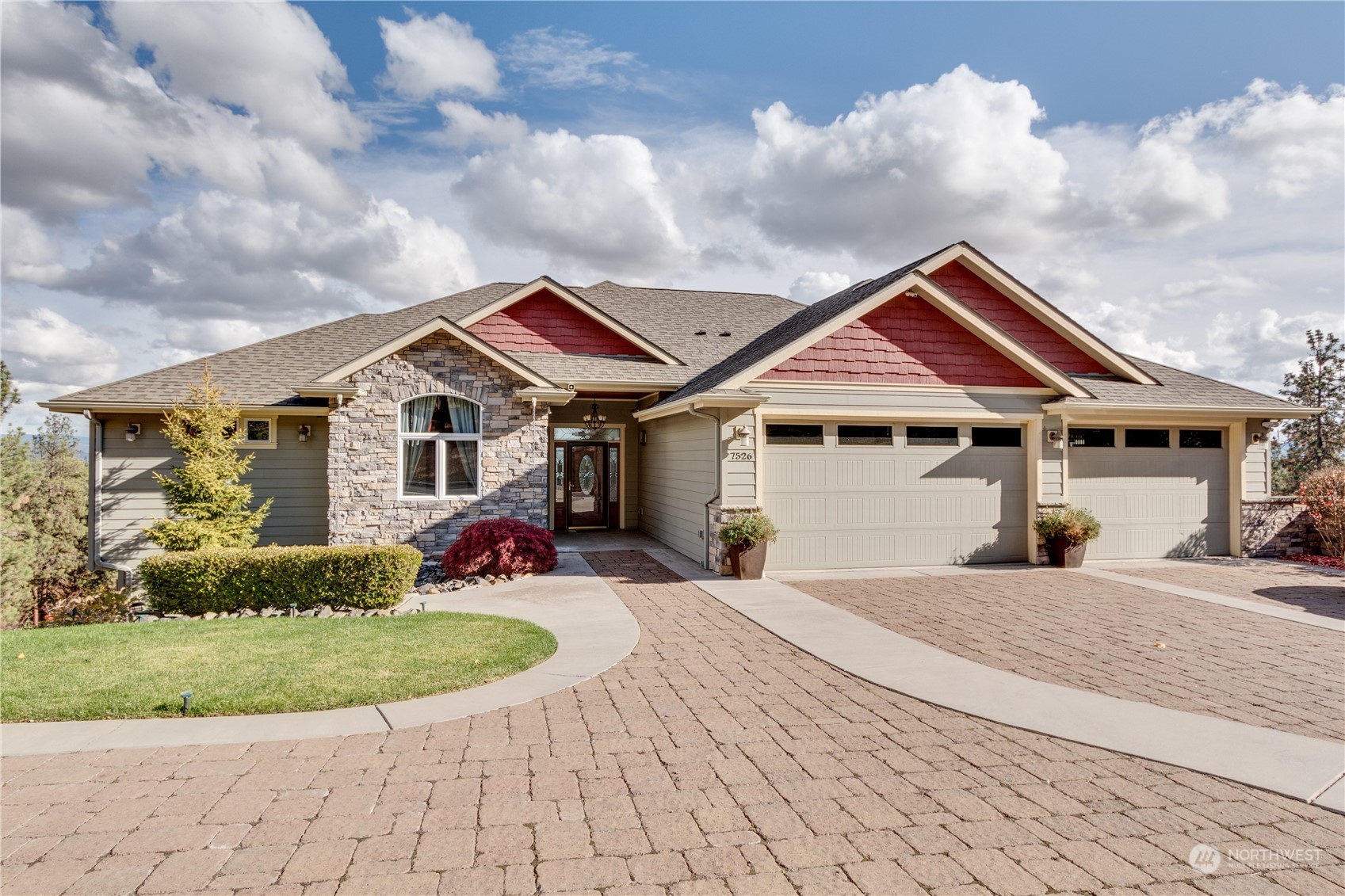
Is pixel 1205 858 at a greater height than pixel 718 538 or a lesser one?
lesser

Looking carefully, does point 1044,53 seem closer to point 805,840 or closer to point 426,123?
point 426,123

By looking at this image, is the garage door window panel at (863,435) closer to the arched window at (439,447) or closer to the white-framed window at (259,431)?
the arched window at (439,447)

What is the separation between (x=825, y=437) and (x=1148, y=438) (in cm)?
656

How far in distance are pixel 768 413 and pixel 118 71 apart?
426 inches

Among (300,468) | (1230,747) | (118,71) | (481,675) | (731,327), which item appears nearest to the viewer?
(1230,747)

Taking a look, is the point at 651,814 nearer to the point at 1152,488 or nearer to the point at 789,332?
the point at 789,332

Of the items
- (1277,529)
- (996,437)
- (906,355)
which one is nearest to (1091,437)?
(996,437)

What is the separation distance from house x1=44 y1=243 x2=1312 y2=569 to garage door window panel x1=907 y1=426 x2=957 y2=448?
1.1 inches

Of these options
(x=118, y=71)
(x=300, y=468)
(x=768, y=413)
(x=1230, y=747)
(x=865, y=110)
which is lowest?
(x=1230, y=747)

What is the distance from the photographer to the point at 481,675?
588 centimetres

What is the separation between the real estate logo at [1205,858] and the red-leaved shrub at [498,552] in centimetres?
915

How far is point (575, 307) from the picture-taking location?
612 inches

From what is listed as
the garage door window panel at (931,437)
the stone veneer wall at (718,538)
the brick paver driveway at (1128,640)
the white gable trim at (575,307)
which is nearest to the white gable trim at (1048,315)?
the garage door window panel at (931,437)

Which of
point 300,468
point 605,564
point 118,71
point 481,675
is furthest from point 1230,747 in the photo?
point 118,71
